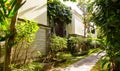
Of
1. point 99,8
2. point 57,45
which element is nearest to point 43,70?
point 57,45

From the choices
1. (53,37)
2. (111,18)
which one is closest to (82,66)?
(53,37)

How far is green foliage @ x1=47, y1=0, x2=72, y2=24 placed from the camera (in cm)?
1658

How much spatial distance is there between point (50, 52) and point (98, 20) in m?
8.83

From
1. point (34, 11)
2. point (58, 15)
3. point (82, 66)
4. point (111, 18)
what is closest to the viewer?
point (111, 18)

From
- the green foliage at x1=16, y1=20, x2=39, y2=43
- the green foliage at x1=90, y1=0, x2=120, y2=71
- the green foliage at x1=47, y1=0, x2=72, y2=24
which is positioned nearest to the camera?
the green foliage at x1=90, y1=0, x2=120, y2=71

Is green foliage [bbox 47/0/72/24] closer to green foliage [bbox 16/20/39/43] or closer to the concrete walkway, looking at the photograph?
the concrete walkway

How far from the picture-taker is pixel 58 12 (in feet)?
59.6

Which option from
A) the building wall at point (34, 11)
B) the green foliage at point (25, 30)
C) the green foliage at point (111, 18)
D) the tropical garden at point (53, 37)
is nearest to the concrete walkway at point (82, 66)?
the tropical garden at point (53, 37)

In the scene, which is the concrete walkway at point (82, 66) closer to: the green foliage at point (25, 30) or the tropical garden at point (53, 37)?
the tropical garden at point (53, 37)

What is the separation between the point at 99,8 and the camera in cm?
547

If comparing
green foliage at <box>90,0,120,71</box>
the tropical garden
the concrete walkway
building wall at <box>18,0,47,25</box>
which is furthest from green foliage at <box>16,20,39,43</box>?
green foliage at <box>90,0,120,71</box>

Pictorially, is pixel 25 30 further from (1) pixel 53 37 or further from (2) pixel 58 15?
(2) pixel 58 15

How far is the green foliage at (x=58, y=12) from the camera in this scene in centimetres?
1658

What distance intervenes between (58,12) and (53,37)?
13.8ft
